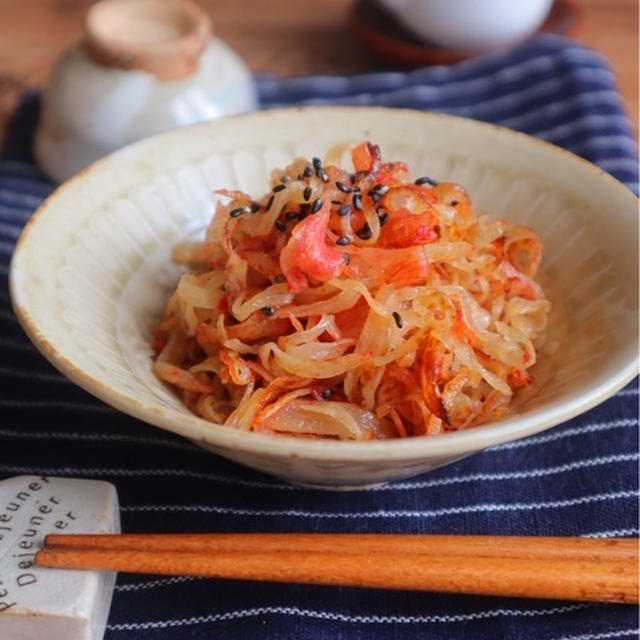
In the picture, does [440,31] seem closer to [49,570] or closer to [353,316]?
[353,316]

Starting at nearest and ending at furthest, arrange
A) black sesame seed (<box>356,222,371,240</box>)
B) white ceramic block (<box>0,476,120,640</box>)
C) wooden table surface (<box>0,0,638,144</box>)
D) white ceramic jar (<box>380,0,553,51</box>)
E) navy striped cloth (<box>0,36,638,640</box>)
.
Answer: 1. white ceramic block (<box>0,476,120,640</box>)
2. navy striped cloth (<box>0,36,638,640</box>)
3. black sesame seed (<box>356,222,371,240</box>)
4. white ceramic jar (<box>380,0,553,51</box>)
5. wooden table surface (<box>0,0,638,144</box>)

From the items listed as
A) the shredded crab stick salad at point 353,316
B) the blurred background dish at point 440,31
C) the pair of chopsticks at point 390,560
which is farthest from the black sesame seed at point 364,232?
the blurred background dish at point 440,31

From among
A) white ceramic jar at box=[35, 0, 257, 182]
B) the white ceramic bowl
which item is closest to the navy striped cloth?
the white ceramic bowl

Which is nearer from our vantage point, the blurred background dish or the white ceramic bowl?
the white ceramic bowl

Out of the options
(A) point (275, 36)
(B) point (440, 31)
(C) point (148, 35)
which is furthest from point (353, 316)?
(A) point (275, 36)

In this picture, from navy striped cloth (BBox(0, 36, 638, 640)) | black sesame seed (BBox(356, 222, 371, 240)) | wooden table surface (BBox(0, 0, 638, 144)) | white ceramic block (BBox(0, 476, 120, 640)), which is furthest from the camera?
wooden table surface (BBox(0, 0, 638, 144))

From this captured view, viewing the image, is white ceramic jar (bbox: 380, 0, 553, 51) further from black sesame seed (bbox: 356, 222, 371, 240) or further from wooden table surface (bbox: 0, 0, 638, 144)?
black sesame seed (bbox: 356, 222, 371, 240)

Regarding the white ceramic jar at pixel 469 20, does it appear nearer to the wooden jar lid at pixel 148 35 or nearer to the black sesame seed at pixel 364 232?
the wooden jar lid at pixel 148 35

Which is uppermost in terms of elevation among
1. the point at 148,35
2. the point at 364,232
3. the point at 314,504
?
the point at 364,232
